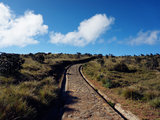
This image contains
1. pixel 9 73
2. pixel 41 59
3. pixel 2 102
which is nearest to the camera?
pixel 2 102

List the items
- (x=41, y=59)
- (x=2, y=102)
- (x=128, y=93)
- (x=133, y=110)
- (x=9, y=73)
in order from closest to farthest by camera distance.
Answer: (x=2, y=102) → (x=133, y=110) → (x=128, y=93) → (x=9, y=73) → (x=41, y=59)

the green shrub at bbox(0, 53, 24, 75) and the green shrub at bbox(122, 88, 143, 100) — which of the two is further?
the green shrub at bbox(0, 53, 24, 75)

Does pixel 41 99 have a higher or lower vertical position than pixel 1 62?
lower

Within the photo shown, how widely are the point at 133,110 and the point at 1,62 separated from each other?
1112 centimetres

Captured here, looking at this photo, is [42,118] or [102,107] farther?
[102,107]

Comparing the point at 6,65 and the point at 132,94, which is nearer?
the point at 132,94

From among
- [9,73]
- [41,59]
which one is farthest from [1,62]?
[41,59]

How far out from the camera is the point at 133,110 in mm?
6215

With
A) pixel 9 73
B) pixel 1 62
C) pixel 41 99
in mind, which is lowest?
pixel 41 99

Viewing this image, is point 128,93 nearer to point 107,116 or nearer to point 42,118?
point 107,116

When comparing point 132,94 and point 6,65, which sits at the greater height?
point 6,65

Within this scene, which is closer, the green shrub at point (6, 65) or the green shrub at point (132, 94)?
the green shrub at point (132, 94)

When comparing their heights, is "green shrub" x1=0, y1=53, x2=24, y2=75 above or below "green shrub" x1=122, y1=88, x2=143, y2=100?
above

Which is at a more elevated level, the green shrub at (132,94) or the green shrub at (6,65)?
the green shrub at (6,65)
